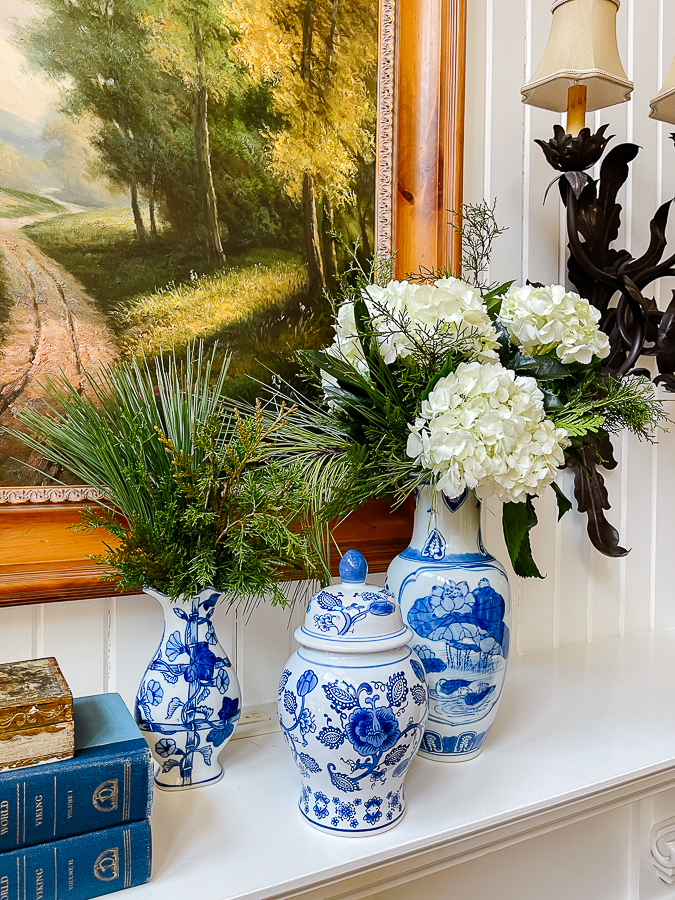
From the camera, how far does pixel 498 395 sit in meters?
0.71

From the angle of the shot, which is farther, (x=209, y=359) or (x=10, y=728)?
(x=209, y=359)

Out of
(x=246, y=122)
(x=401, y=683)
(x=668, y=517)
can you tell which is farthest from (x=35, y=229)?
(x=668, y=517)

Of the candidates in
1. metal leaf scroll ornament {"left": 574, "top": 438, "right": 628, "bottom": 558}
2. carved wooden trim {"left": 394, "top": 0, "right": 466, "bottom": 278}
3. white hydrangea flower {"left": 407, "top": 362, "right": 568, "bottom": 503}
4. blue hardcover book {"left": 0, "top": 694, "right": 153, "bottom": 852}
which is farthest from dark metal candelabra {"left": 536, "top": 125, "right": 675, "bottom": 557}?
blue hardcover book {"left": 0, "top": 694, "right": 153, "bottom": 852}

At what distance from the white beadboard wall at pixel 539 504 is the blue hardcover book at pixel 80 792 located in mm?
229

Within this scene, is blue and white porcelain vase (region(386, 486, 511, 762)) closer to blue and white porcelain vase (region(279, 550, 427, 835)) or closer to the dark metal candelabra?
blue and white porcelain vase (region(279, 550, 427, 835))

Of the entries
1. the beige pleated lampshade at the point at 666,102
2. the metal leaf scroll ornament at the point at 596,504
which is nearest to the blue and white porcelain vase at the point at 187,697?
the metal leaf scroll ornament at the point at 596,504

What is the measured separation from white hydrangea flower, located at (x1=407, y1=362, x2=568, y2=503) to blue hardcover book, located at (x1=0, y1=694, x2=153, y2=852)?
14.9 inches

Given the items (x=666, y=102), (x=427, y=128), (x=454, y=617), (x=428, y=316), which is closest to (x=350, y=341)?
(x=428, y=316)

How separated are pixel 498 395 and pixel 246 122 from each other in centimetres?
48

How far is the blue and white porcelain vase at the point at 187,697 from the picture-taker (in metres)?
0.72

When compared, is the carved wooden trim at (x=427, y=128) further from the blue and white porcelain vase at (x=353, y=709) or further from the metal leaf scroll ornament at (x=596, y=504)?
the blue and white porcelain vase at (x=353, y=709)

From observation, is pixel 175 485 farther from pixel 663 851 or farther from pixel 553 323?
pixel 663 851

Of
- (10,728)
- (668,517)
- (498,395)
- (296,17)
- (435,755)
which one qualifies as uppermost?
(296,17)

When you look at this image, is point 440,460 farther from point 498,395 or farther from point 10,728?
point 10,728
